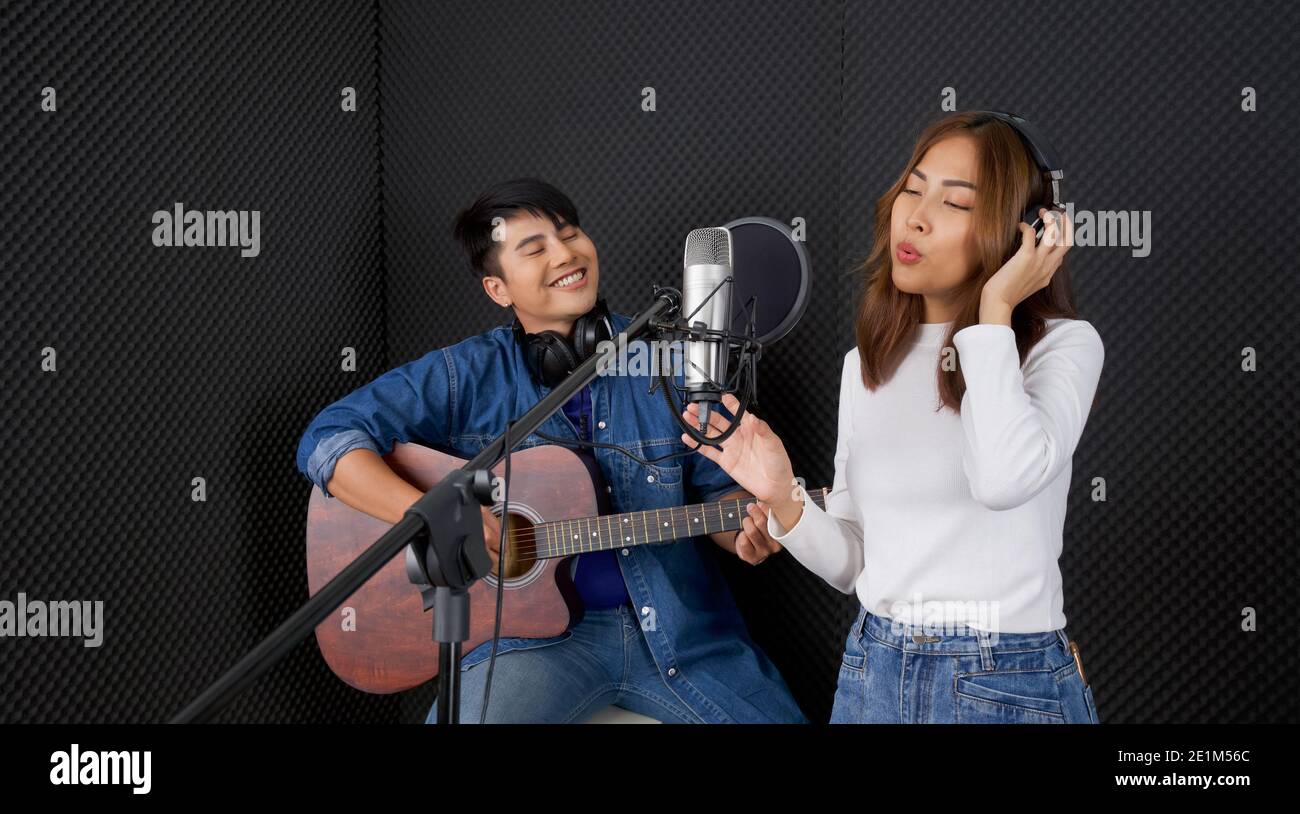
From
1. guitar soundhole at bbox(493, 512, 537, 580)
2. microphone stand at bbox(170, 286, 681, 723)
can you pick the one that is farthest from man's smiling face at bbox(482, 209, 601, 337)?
microphone stand at bbox(170, 286, 681, 723)

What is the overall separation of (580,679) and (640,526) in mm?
383

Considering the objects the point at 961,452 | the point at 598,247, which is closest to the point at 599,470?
the point at 598,247

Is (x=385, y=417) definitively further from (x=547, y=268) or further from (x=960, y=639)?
(x=960, y=639)

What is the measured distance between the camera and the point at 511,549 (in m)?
2.33

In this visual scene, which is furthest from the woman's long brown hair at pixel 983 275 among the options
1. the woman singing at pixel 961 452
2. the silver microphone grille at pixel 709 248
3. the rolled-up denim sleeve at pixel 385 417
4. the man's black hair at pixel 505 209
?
the rolled-up denim sleeve at pixel 385 417

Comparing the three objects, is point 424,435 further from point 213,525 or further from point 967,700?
point 967,700

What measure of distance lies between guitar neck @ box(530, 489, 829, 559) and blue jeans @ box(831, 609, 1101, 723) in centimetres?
76

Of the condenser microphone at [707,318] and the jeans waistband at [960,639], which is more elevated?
the condenser microphone at [707,318]

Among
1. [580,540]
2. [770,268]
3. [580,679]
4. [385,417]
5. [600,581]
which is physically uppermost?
[770,268]

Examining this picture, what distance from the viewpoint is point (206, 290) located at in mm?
2475

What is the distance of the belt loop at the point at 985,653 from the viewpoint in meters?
1.40

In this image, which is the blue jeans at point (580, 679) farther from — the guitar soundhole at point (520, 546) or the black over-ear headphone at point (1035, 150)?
the black over-ear headphone at point (1035, 150)

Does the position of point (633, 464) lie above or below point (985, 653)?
above

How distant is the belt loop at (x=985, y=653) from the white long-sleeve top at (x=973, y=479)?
2 cm
